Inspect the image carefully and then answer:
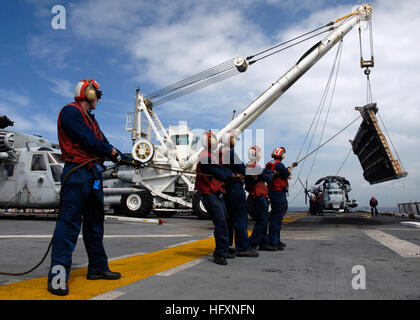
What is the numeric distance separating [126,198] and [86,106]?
41.6ft

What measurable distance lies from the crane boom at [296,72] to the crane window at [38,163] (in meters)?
6.11

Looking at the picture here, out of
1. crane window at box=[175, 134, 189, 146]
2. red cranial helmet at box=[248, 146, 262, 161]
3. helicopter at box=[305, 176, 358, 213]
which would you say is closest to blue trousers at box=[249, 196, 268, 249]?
red cranial helmet at box=[248, 146, 262, 161]

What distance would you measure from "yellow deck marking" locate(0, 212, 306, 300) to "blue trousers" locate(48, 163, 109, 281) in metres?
0.17

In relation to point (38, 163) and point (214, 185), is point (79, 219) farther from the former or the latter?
point (38, 163)

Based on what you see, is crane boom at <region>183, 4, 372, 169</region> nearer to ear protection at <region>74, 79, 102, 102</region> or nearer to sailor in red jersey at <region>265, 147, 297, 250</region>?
sailor in red jersey at <region>265, 147, 297, 250</region>

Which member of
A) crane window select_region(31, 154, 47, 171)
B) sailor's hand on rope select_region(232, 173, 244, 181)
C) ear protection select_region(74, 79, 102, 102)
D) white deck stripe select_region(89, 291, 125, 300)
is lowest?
white deck stripe select_region(89, 291, 125, 300)

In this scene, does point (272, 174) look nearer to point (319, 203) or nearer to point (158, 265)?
point (158, 265)

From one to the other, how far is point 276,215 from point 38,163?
400 inches

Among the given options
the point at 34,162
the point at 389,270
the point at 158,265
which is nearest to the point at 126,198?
the point at 34,162

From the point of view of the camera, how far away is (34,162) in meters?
12.4

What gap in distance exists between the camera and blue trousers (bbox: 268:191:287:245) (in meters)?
5.55

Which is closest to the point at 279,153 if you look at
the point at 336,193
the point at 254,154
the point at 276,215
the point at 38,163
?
the point at 254,154

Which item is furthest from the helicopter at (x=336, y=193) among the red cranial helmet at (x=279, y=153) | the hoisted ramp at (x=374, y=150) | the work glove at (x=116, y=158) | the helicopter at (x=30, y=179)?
the work glove at (x=116, y=158)

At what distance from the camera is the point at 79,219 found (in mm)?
3018
